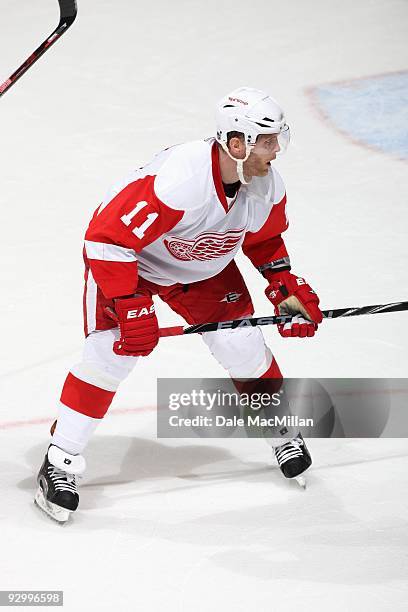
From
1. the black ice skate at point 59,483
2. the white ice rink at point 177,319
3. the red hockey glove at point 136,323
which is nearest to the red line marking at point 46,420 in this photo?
the white ice rink at point 177,319

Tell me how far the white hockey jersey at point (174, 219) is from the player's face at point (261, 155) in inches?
2.9

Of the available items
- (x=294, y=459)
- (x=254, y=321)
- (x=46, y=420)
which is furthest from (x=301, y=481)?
(x=46, y=420)

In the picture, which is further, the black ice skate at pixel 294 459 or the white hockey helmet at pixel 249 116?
the black ice skate at pixel 294 459

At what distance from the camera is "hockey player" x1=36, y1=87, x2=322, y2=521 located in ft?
8.66

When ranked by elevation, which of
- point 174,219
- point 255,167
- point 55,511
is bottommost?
point 55,511

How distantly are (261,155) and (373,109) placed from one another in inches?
118

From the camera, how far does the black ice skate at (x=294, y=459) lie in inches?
118

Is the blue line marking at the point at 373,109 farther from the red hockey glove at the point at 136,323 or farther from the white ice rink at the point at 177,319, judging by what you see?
the red hockey glove at the point at 136,323

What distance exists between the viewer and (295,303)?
9.48 ft

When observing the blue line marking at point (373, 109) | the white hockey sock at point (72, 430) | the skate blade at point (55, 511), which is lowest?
the skate blade at point (55, 511)

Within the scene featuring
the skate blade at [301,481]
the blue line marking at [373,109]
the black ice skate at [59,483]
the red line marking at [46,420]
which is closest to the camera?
the black ice skate at [59,483]

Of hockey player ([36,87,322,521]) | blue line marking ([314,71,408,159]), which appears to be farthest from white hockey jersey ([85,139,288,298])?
blue line marking ([314,71,408,159])

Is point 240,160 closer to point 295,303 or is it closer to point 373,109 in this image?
point 295,303

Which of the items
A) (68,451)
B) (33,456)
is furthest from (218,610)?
(33,456)
